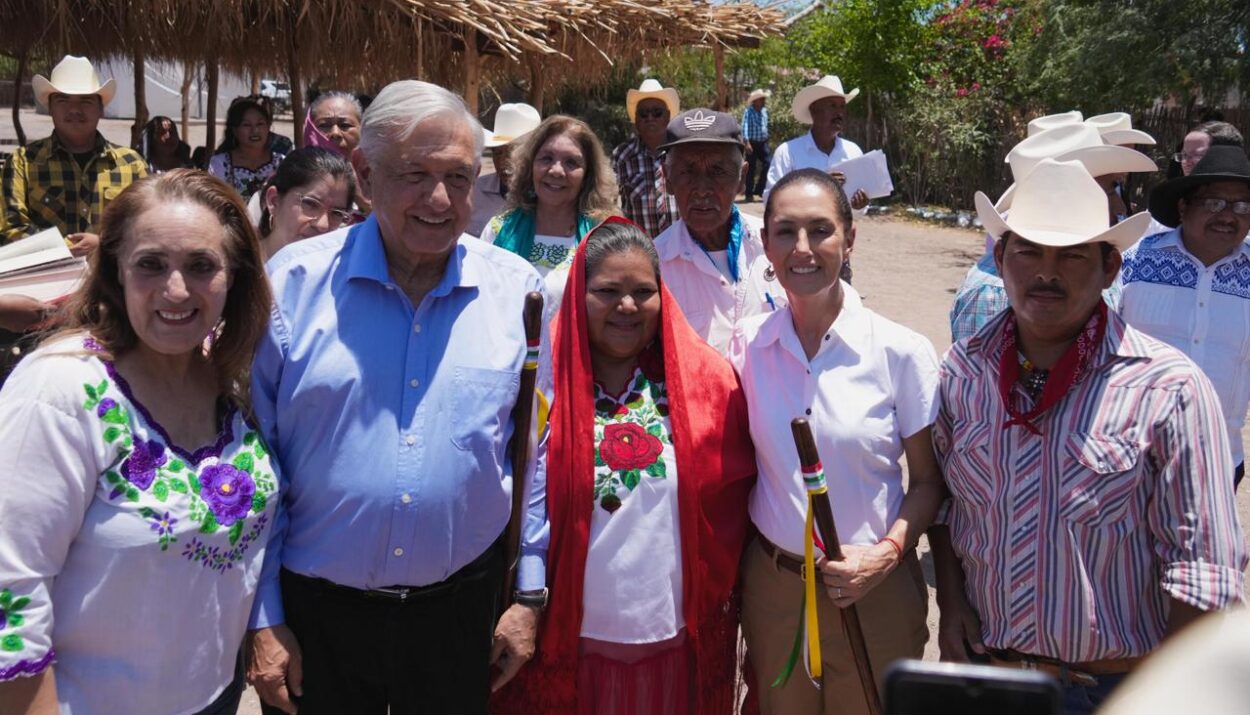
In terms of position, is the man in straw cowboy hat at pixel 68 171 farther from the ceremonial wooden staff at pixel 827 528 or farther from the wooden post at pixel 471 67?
the ceremonial wooden staff at pixel 827 528

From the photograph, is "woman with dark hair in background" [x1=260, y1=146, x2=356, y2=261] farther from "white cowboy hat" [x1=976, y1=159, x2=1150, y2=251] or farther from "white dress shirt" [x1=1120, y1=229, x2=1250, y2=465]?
"white dress shirt" [x1=1120, y1=229, x2=1250, y2=465]

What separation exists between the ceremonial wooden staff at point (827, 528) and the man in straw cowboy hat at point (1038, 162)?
2.93 feet

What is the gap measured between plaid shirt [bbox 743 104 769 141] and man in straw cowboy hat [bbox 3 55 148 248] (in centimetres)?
1345

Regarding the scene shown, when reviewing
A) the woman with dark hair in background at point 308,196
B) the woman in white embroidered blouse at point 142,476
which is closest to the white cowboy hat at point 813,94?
the woman with dark hair in background at point 308,196

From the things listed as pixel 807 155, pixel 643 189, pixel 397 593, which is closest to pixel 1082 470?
pixel 397 593

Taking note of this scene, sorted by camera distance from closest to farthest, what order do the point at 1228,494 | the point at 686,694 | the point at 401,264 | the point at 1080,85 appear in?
the point at 1228,494 → the point at 401,264 → the point at 686,694 → the point at 1080,85

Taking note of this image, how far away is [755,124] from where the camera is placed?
17.5m

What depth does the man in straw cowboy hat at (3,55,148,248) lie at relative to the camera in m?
4.88

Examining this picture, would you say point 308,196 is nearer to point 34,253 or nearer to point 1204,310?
point 34,253

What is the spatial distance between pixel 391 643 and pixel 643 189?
4518mm

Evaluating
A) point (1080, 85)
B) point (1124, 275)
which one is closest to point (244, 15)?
point (1124, 275)

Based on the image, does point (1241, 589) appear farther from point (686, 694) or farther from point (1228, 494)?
point (686, 694)

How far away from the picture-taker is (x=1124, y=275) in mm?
3771

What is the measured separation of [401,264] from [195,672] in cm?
103
